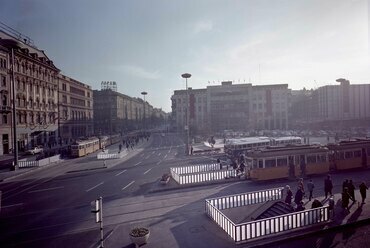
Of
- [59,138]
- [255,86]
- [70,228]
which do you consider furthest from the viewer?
[255,86]

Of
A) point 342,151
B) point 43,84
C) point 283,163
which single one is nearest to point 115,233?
point 283,163

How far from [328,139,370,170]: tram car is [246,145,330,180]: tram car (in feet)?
4.29

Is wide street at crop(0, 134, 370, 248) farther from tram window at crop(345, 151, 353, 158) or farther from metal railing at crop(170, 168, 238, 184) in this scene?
tram window at crop(345, 151, 353, 158)

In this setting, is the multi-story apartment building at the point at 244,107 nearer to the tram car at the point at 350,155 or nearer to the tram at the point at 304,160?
the tram car at the point at 350,155

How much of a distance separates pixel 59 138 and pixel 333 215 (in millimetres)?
64988

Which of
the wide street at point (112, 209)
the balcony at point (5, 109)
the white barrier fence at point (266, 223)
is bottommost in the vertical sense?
the wide street at point (112, 209)

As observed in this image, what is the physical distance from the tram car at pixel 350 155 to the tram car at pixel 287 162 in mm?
1307

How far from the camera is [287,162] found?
22.1 meters

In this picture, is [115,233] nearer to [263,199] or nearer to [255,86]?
[263,199]

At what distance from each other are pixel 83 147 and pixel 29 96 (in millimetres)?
21982

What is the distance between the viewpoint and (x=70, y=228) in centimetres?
1325

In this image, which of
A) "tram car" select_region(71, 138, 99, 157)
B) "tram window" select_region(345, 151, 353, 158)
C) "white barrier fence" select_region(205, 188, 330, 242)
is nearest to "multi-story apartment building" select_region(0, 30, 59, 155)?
"tram car" select_region(71, 138, 99, 157)

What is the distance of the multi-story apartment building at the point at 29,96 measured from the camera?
45.5m

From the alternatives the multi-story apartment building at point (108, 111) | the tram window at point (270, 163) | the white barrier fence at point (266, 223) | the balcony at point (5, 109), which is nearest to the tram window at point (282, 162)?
the tram window at point (270, 163)
